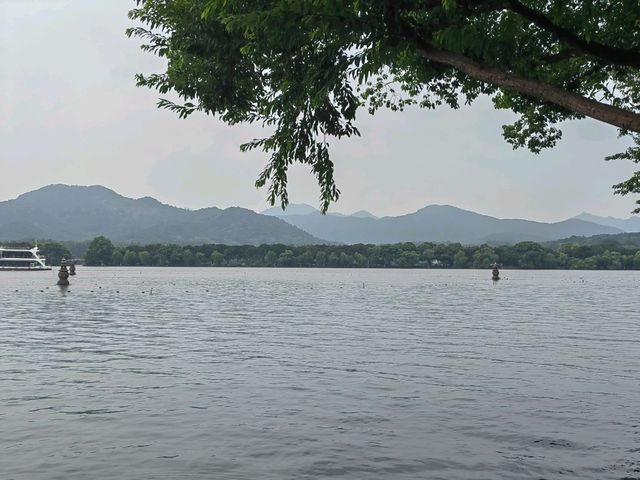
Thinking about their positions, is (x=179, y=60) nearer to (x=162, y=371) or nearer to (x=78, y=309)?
(x=162, y=371)

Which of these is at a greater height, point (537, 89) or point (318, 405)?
point (537, 89)

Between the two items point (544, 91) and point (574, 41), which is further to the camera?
point (574, 41)

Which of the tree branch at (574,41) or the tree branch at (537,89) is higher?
→ the tree branch at (574,41)

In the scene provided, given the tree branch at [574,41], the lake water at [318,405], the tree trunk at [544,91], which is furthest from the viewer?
the lake water at [318,405]

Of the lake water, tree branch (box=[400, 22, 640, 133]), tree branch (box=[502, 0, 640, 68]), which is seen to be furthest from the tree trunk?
the lake water

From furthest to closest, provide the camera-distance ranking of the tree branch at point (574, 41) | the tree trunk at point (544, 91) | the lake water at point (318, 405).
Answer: the lake water at point (318, 405) < the tree branch at point (574, 41) < the tree trunk at point (544, 91)

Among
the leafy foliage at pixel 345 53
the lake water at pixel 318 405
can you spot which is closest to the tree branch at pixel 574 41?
the leafy foliage at pixel 345 53

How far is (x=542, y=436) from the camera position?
48.0ft

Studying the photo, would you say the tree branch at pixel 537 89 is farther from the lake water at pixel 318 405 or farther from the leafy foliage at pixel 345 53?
the lake water at pixel 318 405

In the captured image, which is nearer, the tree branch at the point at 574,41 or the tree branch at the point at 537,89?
the tree branch at the point at 537,89

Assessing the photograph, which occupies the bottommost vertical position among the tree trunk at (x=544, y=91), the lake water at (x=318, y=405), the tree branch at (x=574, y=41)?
the lake water at (x=318, y=405)

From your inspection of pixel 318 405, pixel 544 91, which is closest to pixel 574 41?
pixel 544 91

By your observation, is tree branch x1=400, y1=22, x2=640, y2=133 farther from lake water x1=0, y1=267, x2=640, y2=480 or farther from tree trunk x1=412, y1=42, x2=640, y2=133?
lake water x1=0, y1=267, x2=640, y2=480

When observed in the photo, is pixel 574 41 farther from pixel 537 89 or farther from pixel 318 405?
pixel 318 405
